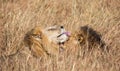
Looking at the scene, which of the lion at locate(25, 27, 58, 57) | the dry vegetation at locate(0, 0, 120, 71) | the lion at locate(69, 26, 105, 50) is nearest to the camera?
the dry vegetation at locate(0, 0, 120, 71)

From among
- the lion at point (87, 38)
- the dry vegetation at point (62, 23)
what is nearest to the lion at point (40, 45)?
the dry vegetation at point (62, 23)

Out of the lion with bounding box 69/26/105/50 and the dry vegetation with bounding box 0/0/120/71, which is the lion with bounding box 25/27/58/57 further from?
the lion with bounding box 69/26/105/50

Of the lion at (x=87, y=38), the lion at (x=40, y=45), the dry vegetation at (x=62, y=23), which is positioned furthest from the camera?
the lion at (x=87, y=38)

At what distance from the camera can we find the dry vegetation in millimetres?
4773

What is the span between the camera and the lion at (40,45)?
204 inches

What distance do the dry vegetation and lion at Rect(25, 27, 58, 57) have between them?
0.09 m

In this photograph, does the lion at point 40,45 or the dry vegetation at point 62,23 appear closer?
the dry vegetation at point 62,23

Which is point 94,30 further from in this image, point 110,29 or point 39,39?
point 39,39

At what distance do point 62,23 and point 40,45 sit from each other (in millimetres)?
1153

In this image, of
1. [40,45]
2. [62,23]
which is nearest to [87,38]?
[40,45]

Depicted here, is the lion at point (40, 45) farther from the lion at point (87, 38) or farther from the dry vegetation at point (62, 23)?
the lion at point (87, 38)

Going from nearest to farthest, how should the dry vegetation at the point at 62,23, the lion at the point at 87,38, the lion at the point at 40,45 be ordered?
the dry vegetation at the point at 62,23, the lion at the point at 40,45, the lion at the point at 87,38

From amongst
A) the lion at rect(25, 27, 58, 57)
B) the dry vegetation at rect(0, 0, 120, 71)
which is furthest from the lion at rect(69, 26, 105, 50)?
the lion at rect(25, 27, 58, 57)

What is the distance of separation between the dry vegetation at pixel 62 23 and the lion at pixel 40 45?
0.09 m
